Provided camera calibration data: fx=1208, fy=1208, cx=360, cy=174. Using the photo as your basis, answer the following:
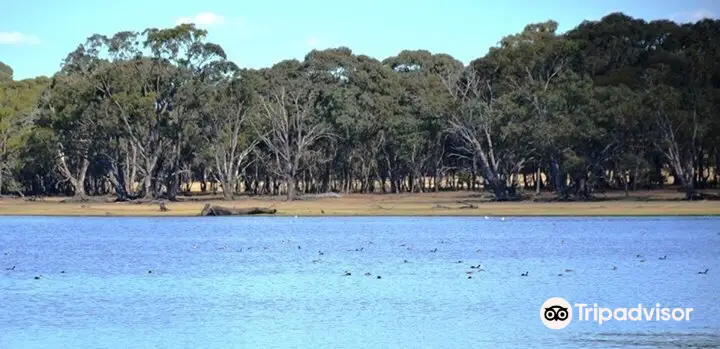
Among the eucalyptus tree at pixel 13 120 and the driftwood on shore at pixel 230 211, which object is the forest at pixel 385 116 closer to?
the eucalyptus tree at pixel 13 120

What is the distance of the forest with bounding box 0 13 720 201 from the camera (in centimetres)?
8369

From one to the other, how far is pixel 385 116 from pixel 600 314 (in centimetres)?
8636

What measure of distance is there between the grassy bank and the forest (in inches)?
105

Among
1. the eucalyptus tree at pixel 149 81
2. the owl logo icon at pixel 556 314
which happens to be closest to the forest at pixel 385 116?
the eucalyptus tree at pixel 149 81

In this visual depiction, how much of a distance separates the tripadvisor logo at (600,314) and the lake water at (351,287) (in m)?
0.29

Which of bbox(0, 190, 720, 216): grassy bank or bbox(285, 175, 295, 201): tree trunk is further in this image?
bbox(285, 175, 295, 201): tree trunk

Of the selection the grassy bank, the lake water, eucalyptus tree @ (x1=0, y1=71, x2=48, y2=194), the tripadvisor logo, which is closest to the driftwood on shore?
the grassy bank

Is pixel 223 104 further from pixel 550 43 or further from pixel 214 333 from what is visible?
pixel 214 333

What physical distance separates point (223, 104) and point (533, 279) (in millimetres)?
68372

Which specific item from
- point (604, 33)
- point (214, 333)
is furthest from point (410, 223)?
point (214, 333)

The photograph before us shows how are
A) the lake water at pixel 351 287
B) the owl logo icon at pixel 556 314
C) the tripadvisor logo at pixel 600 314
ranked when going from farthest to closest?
the tripadvisor logo at pixel 600 314 < the owl logo icon at pixel 556 314 < the lake water at pixel 351 287

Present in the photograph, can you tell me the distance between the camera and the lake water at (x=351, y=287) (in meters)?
24.3

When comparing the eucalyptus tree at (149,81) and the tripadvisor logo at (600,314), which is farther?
the eucalyptus tree at (149,81)

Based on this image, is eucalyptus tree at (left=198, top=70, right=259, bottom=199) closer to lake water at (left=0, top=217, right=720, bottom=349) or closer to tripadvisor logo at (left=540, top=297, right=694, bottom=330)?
lake water at (left=0, top=217, right=720, bottom=349)
